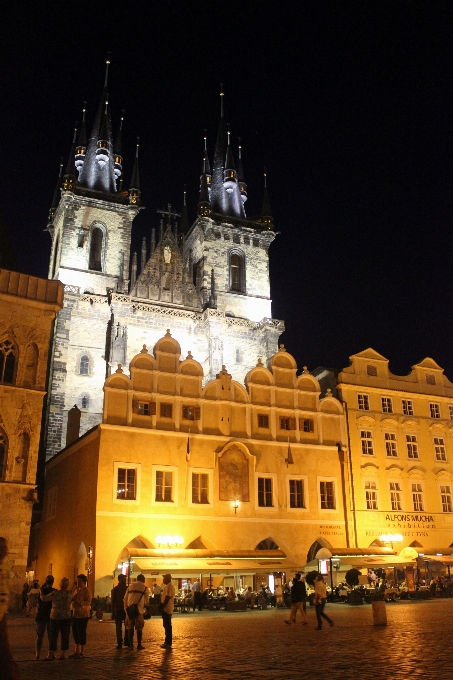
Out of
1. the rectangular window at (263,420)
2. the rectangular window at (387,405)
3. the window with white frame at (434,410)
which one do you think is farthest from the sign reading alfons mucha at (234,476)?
the window with white frame at (434,410)

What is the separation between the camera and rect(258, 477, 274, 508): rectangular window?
31.2 metres

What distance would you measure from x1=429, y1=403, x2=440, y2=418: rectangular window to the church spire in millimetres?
31772

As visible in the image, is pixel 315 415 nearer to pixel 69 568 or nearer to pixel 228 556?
pixel 228 556

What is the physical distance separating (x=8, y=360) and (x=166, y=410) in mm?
7294

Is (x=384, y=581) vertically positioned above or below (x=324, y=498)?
below

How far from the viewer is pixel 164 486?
29.4 metres

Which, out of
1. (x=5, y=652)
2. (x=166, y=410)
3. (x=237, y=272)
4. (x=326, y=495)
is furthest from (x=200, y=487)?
(x=237, y=272)

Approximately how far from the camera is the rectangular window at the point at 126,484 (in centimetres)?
2839

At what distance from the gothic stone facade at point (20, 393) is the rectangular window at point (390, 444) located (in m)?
17.8

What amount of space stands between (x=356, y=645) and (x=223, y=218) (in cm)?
4781

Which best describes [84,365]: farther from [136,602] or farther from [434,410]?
[136,602]

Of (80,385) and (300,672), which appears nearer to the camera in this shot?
(300,672)

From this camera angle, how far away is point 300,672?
30.3 feet

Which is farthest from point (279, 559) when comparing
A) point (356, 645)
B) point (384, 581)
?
point (356, 645)
